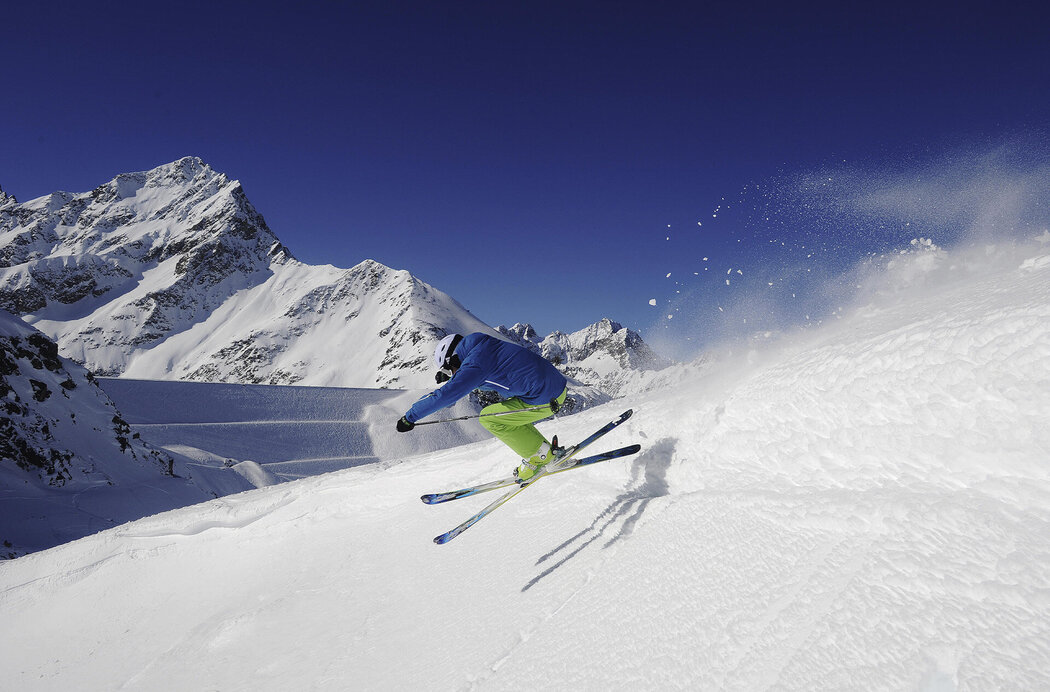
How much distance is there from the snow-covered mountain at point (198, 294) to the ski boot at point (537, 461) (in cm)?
8256

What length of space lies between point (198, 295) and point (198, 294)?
1.15ft

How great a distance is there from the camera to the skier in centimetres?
477

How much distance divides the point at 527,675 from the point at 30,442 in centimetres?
1891

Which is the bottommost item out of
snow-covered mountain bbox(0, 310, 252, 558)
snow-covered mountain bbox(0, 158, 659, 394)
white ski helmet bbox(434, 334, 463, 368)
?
snow-covered mountain bbox(0, 310, 252, 558)

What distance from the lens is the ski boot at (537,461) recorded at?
4.80 metres

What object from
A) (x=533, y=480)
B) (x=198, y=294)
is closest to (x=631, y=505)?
(x=533, y=480)

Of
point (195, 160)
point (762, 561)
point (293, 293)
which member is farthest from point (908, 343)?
point (195, 160)

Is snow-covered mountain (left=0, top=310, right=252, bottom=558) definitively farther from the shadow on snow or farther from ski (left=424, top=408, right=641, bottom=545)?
the shadow on snow

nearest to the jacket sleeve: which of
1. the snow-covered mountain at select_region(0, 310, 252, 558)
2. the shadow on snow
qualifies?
the shadow on snow

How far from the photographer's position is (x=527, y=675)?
2.66 meters

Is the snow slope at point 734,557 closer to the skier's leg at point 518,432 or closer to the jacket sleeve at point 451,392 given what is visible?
the skier's leg at point 518,432

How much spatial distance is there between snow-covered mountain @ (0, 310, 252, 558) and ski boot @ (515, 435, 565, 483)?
13238 millimetres

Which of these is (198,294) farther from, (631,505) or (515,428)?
(631,505)

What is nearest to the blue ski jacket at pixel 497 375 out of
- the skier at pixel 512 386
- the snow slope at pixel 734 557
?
the skier at pixel 512 386
